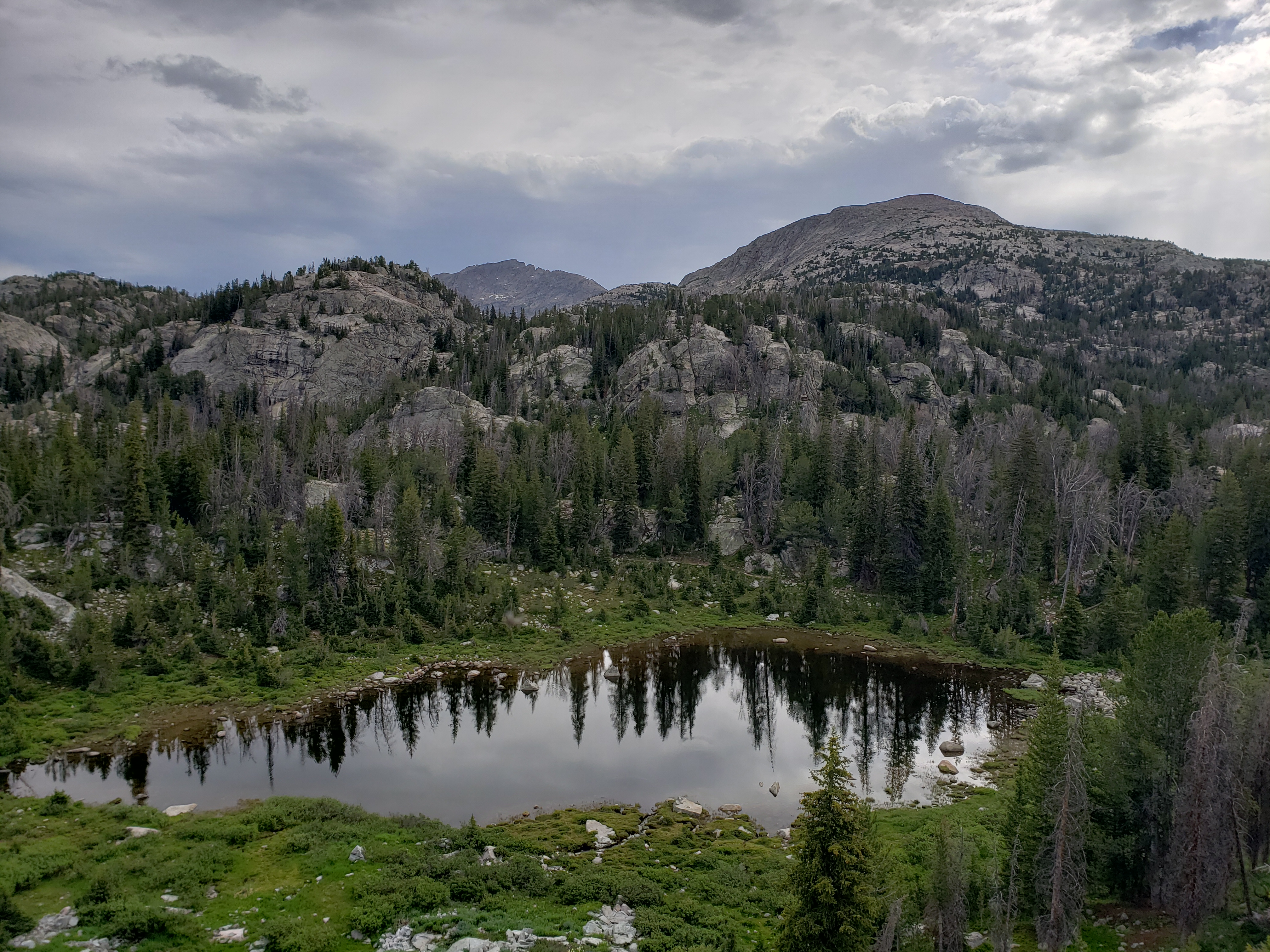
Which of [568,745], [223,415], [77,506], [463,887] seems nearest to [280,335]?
[223,415]

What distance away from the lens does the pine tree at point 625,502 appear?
76875 millimetres

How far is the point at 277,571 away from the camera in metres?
54.3

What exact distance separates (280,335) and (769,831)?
15025cm

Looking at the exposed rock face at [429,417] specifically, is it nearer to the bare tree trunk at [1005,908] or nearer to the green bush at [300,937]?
the green bush at [300,937]

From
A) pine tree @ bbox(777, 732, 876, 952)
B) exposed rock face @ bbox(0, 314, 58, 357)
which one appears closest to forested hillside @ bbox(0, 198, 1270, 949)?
pine tree @ bbox(777, 732, 876, 952)

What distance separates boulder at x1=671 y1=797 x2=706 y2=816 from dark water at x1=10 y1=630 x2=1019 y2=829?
0.88 metres

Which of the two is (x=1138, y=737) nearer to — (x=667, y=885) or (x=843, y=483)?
(x=667, y=885)

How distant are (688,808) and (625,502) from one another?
50.7m

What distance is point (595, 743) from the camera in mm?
35906

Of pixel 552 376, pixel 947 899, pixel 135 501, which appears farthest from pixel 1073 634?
pixel 552 376

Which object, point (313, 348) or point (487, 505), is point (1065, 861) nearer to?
point (487, 505)

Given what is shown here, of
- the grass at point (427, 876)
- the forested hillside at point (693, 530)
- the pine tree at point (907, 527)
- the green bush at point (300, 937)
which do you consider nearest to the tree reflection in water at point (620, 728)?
the grass at point (427, 876)

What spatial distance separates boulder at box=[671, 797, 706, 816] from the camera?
27547mm

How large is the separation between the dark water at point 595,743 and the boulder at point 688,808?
875 mm
